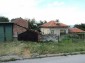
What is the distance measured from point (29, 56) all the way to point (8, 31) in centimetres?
1973

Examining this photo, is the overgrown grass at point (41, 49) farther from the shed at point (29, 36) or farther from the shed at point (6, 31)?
the shed at point (29, 36)

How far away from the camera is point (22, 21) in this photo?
60.0 m

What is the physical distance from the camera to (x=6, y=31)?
120ft

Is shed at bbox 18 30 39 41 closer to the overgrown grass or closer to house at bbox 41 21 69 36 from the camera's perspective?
the overgrown grass

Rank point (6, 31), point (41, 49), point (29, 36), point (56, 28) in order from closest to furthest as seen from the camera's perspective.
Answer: point (41, 49)
point (6, 31)
point (29, 36)
point (56, 28)

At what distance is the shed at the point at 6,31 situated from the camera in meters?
35.7

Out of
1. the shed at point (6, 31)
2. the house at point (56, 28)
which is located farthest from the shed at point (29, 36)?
the house at point (56, 28)

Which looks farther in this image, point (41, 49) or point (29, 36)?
point (29, 36)

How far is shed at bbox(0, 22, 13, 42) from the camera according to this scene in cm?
3572

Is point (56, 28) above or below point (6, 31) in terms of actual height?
above

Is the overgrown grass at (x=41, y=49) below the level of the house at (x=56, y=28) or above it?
below

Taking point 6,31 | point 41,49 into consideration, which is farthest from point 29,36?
point 41,49

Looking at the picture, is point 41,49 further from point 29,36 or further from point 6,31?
point 6,31

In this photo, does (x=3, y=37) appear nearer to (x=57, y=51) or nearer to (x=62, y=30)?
(x=57, y=51)
